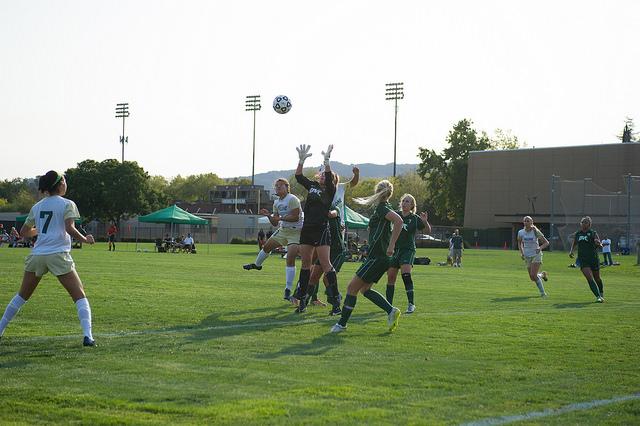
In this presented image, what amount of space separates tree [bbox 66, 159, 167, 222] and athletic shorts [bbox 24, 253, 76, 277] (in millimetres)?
95009

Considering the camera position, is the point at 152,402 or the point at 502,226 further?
the point at 502,226

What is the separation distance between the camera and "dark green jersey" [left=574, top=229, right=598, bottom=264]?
20.9m

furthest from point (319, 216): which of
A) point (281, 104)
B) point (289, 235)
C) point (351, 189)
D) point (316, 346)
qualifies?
point (351, 189)

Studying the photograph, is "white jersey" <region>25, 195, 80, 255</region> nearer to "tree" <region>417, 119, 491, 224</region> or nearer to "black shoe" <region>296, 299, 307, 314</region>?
"black shoe" <region>296, 299, 307, 314</region>

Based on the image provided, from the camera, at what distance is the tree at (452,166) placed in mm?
123875

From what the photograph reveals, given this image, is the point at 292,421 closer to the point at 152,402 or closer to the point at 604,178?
the point at 152,402

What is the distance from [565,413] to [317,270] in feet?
27.8

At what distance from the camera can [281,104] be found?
34969mm

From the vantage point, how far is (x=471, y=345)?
1105 cm

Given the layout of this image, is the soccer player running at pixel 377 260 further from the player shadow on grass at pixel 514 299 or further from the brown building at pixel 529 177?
the brown building at pixel 529 177

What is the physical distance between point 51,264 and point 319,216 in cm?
525

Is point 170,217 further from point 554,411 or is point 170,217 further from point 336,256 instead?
point 554,411

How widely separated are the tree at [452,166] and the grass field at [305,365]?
4273 inches

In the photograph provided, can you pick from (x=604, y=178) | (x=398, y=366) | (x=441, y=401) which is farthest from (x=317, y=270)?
(x=604, y=178)
